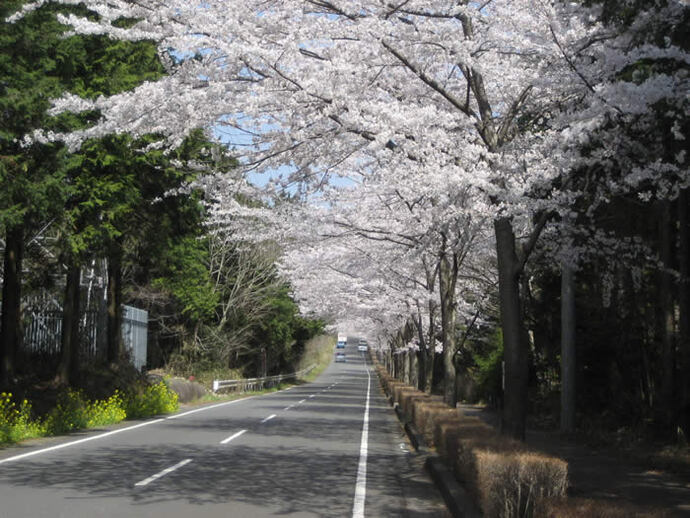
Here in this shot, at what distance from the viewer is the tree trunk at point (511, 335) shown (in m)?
9.55

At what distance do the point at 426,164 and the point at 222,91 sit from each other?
2.52 meters

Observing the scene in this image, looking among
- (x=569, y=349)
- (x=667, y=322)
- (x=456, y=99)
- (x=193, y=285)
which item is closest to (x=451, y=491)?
(x=456, y=99)

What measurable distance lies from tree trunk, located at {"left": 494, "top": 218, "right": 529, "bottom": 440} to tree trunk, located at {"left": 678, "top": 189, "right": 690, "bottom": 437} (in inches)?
211

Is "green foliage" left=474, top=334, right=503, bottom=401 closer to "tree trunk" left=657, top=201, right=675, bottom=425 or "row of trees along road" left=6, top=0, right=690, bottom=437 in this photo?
"tree trunk" left=657, top=201, right=675, bottom=425

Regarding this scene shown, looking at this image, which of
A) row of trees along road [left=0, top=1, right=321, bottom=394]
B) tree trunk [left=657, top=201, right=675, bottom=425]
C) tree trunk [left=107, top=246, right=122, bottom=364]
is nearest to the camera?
tree trunk [left=657, top=201, right=675, bottom=425]

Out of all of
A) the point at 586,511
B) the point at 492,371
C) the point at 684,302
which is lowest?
the point at 586,511

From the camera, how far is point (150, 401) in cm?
2355

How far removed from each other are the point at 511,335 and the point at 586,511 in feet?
15.1

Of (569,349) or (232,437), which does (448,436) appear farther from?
(569,349)

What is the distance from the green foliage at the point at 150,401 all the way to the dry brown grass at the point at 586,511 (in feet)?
60.6

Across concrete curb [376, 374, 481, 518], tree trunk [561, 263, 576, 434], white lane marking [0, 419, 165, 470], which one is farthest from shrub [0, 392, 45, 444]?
tree trunk [561, 263, 576, 434]

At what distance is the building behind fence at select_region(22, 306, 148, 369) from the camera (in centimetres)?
2314

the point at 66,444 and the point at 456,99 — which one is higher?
the point at 456,99

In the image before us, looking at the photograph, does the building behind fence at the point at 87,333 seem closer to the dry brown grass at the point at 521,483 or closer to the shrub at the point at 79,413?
the shrub at the point at 79,413
